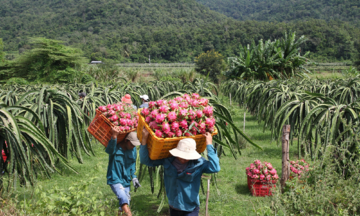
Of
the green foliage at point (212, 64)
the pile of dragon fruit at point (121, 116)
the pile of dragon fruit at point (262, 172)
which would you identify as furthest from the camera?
the green foliage at point (212, 64)

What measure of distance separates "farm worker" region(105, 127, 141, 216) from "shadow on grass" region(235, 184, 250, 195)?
2427 millimetres

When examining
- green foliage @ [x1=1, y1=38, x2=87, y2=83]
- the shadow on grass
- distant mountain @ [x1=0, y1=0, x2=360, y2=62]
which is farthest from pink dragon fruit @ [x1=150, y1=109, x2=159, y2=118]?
distant mountain @ [x1=0, y1=0, x2=360, y2=62]

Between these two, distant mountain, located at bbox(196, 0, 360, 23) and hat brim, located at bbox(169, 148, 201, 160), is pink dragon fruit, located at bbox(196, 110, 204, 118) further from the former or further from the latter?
distant mountain, located at bbox(196, 0, 360, 23)

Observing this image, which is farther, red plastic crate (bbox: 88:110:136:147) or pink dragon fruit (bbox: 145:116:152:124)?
red plastic crate (bbox: 88:110:136:147)

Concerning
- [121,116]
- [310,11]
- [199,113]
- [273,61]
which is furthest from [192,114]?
[310,11]

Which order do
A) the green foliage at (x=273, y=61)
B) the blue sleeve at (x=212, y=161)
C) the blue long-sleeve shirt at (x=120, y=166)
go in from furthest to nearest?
the green foliage at (x=273, y=61) → the blue long-sleeve shirt at (x=120, y=166) → the blue sleeve at (x=212, y=161)

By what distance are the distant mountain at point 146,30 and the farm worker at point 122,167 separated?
134 ft

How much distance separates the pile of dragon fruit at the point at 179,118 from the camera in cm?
261

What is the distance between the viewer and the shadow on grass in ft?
17.7

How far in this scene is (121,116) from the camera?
371cm

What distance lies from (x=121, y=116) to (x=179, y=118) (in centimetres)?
126

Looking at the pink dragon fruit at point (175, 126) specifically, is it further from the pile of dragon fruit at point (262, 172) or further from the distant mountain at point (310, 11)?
the distant mountain at point (310, 11)

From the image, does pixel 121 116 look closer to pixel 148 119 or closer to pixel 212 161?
pixel 148 119

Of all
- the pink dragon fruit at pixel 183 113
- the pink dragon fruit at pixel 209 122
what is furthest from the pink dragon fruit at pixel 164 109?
the pink dragon fruit at pixel 209 122
